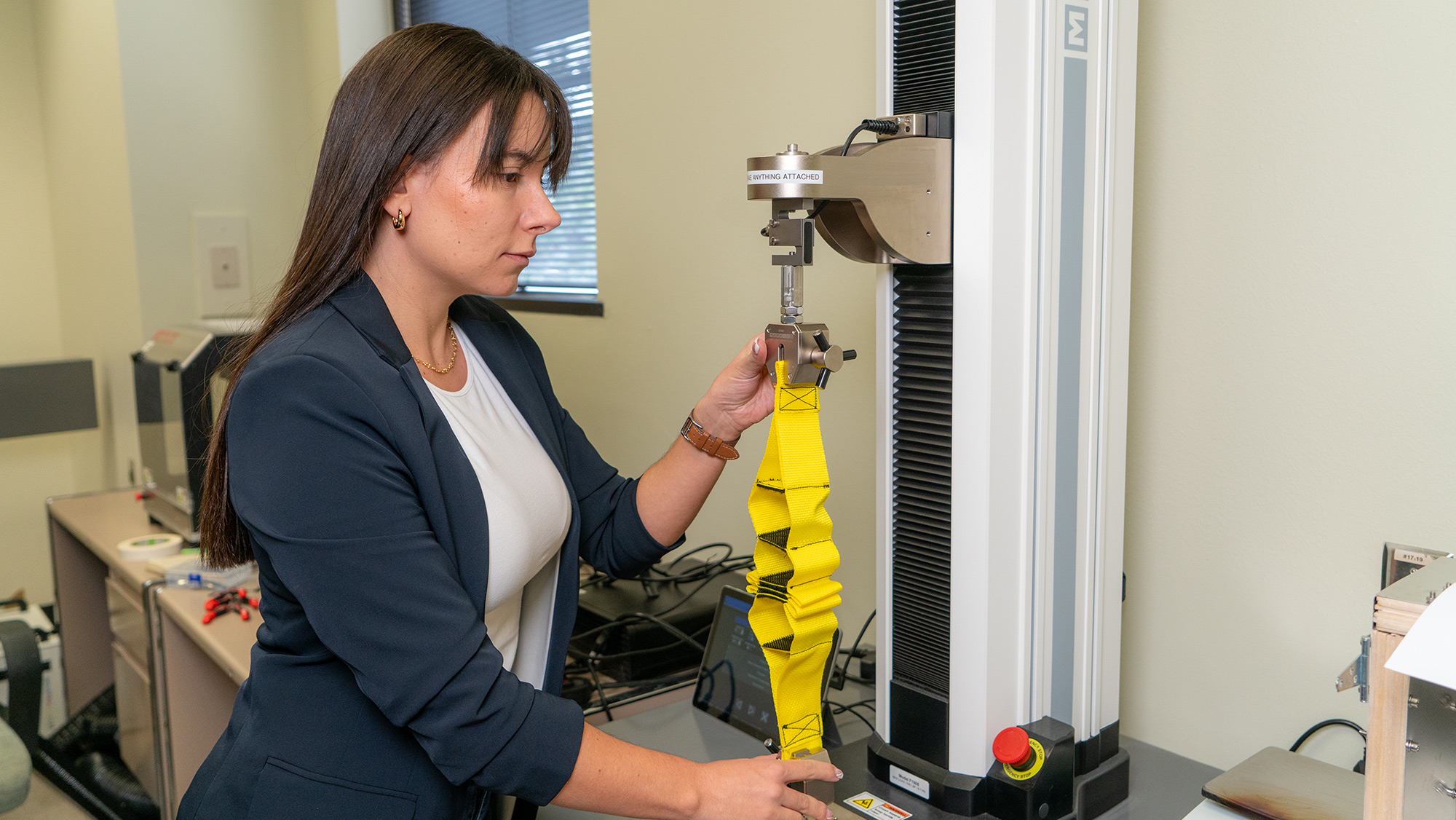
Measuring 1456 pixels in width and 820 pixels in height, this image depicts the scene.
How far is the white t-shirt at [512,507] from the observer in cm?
96

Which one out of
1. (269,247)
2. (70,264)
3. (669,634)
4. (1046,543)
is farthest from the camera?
(70,264)

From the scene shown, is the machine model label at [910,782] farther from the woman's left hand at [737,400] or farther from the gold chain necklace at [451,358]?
the gold chain necklace at [451,358]

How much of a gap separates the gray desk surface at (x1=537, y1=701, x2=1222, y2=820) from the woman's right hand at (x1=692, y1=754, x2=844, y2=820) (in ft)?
0.31

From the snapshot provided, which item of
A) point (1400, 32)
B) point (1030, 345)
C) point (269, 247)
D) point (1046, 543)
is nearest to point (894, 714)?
point (1046, 543)

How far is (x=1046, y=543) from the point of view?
0.88 meters

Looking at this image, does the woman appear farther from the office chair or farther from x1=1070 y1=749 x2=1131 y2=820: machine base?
the office chair

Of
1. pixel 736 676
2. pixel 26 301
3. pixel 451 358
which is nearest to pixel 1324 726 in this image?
pixel 736 676

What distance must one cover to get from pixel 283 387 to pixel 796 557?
1.41 ft

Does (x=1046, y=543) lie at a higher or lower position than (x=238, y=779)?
higher

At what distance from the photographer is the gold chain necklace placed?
3.31ft

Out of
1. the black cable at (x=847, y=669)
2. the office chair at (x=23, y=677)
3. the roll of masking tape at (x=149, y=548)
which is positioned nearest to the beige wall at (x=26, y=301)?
the roll of masking tape at (x=149, y=548)

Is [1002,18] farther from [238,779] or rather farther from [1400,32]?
[238,779]

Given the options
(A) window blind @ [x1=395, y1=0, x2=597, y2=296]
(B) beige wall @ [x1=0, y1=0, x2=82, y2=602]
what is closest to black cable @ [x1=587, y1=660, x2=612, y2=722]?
(A) window blind @ [x1=395, y1=0, x2=597, y2=296]

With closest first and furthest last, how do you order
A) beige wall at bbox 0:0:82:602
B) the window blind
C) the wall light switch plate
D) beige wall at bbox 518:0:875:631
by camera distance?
beige wall at bbox 518:0:875:631
the window blind
the wall light switch plate
beige wall at bbox 0:0:82:602
